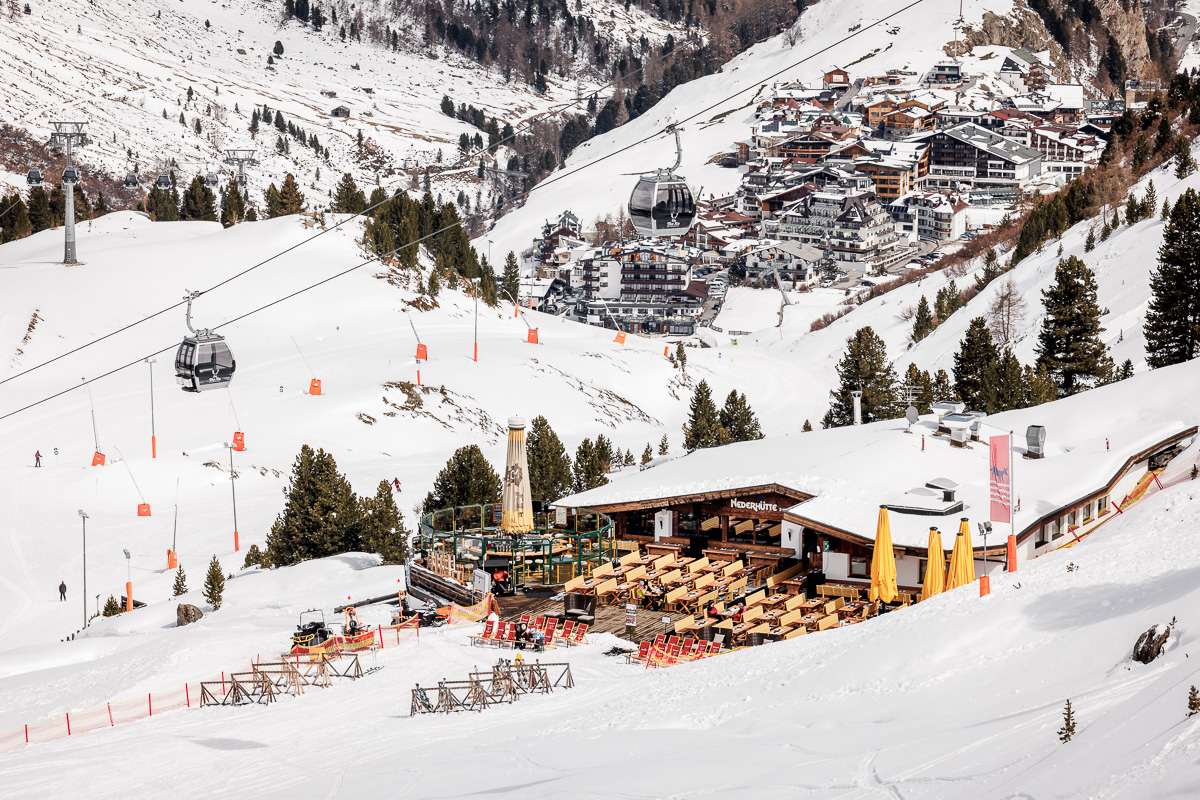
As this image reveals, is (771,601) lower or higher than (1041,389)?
lower

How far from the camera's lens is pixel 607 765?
16.0 m

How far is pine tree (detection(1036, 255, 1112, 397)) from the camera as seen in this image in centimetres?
4694

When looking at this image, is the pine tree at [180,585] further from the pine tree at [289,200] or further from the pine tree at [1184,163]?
the pine tree at [289,200]

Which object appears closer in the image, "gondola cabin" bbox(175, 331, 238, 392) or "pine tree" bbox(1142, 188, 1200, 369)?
"gondola cabin" bbox(175, 331, 238, 392)

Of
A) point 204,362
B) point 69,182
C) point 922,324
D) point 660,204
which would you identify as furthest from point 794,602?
point 69,182

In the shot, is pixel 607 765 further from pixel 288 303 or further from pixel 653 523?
pixel 288 303

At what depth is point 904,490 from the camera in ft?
92.3

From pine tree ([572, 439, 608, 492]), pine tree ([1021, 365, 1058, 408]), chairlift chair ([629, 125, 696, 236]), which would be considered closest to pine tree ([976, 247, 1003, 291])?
pine tree ([1021, 365, 1058, 408])

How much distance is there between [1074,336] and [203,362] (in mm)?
33046

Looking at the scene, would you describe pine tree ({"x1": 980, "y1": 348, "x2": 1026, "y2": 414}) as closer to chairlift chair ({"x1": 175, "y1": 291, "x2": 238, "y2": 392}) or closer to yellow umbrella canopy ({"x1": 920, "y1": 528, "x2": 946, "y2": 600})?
yellow umbrella canopy ({"x1": 920, "y1": 528, "x2": 946, "y2": 600})

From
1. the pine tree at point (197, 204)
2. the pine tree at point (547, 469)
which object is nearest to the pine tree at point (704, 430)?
the pine tree at point (547, 469)

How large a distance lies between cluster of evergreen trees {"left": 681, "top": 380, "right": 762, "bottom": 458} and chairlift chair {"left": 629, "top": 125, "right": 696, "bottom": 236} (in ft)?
97.2

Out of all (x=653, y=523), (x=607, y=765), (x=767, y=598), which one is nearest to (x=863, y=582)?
(x=767, y=598)

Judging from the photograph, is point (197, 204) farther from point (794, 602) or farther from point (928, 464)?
point (794, 602)
